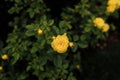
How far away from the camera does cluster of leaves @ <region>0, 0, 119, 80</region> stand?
278 cm

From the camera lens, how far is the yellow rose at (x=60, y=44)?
8.33 feet

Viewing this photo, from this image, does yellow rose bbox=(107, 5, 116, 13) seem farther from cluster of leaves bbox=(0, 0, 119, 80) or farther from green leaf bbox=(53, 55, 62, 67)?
green leaf bbox=(53, 55, 62, 67)

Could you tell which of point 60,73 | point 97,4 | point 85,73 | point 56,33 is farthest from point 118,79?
point 56,33

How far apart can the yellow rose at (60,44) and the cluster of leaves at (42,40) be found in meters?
0.12

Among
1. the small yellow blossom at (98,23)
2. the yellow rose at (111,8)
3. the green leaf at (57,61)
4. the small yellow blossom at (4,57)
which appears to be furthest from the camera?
the yellow rose at (111,8)

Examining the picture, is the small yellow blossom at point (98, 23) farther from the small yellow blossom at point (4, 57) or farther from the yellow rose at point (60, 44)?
the small yellow blossom at point (4, 57)

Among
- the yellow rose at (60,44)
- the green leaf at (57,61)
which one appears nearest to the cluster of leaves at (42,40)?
the green leaf at (57,61)

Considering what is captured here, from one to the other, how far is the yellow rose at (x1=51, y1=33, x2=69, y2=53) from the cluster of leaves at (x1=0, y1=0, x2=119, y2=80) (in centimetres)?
12

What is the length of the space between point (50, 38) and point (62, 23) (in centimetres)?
27

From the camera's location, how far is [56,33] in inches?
108

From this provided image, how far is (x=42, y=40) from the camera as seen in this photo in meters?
2.73

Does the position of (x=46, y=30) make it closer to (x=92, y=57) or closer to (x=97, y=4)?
(x=97, y=4)

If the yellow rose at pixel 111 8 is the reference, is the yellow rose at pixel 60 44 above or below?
above

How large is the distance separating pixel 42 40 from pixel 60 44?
240 millimetres
